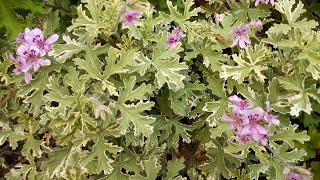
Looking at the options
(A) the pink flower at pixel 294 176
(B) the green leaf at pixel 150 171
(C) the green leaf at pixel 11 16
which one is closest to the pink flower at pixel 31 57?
(C) the green leaf at pixel 11 16

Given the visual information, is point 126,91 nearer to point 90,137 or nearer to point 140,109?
point 140,109

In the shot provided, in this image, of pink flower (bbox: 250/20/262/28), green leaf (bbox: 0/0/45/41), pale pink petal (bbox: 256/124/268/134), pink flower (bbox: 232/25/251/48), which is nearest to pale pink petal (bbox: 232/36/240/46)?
pink flower (bbox: 232/25/251/48)

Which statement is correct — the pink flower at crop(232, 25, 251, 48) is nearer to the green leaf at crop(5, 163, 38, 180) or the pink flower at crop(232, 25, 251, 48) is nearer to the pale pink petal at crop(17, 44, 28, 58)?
the pale pink petal at crop(17, 44, 28, 58)

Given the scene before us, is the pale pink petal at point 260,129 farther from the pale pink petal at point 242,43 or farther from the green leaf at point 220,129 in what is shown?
the pale pink petal at point 242,43

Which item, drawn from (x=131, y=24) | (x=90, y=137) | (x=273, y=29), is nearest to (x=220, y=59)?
(x=273, y=29)

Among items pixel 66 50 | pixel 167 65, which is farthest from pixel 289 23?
pixel 66 50
